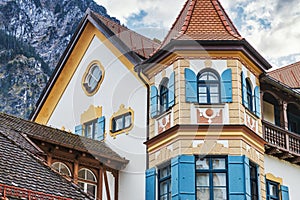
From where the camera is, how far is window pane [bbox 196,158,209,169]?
21.4 metres

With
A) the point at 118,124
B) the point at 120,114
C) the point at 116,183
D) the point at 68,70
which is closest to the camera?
the point at 116,183

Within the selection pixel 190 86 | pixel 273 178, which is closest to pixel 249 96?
pixel 190 86

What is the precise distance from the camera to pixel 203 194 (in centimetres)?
2103

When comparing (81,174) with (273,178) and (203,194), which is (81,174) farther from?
(273,178)

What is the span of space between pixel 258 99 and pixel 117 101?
5.32m

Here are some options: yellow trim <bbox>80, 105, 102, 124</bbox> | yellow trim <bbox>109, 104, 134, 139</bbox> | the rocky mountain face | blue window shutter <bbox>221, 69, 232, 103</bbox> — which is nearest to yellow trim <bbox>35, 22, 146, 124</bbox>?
yellow trim <bbox>80, 105, 102, 124</bbox>

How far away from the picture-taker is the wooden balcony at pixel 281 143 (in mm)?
23625

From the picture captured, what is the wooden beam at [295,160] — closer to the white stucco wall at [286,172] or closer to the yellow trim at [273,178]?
the white stucco wall at [286,172]

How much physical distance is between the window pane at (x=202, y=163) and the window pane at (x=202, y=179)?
0.74ft

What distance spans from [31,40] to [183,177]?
449 feet

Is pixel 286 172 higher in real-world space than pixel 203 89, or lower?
lower

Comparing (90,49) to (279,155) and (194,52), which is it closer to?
(194,52)

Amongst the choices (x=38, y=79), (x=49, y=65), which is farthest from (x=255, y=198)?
(x=49, y=65)

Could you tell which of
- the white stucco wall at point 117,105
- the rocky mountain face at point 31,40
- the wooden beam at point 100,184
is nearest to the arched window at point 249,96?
the white stucco wall at point 117,105
